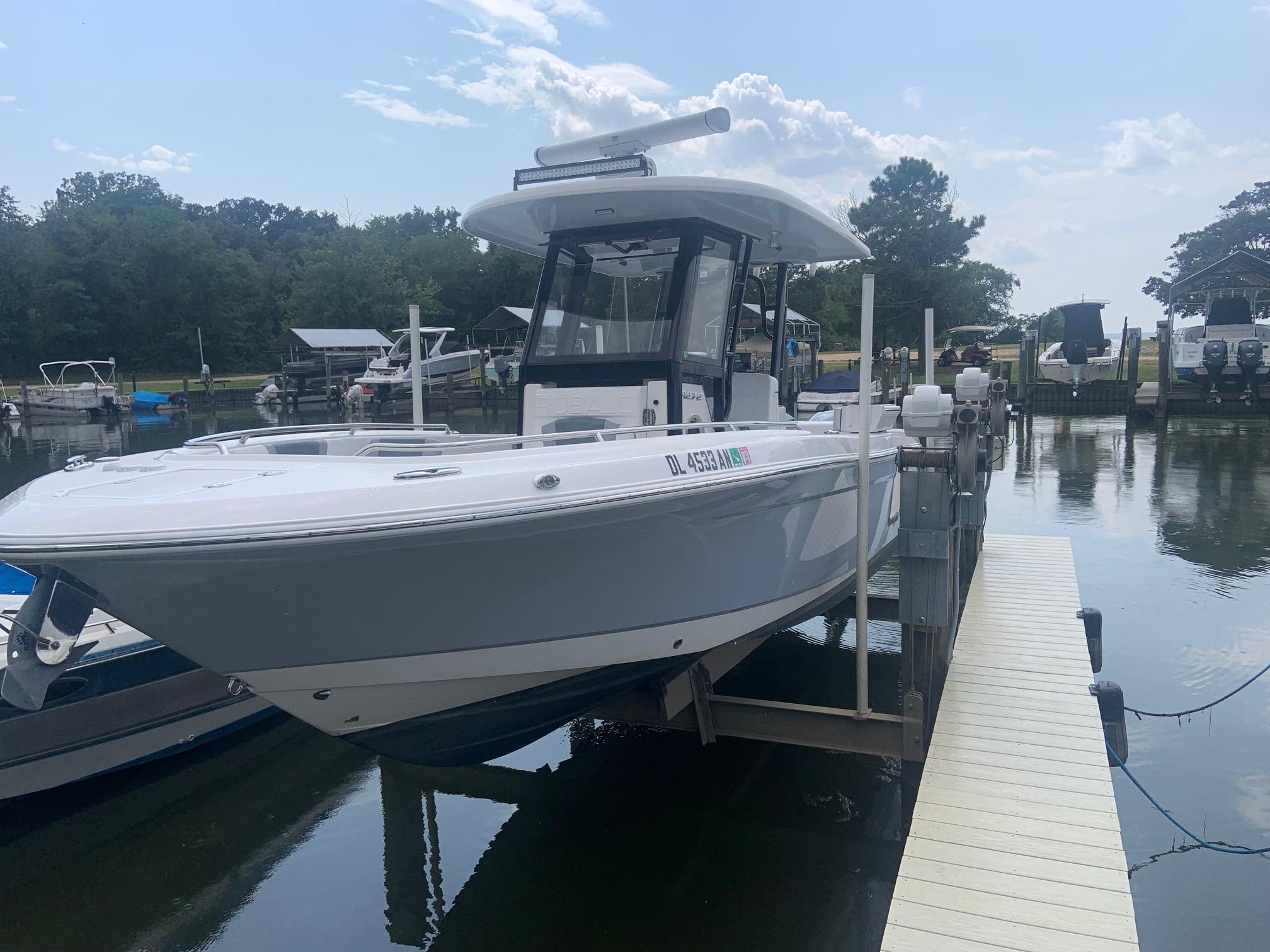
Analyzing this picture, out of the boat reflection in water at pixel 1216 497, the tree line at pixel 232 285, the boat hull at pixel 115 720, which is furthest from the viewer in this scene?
the tree line at pixel 232 285

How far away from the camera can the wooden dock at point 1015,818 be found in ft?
9.85

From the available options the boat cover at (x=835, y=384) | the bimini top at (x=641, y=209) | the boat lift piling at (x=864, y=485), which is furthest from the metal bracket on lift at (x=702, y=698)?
the boat cover at (x=835, y=384)

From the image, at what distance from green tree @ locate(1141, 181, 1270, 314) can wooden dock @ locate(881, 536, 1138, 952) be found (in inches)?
2011

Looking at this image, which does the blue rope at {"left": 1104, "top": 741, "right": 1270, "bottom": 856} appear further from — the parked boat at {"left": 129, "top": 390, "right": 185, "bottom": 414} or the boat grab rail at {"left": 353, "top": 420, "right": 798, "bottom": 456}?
the parked boat at {"left": 129, "top": 390, "right": 185, "bottom": 414}

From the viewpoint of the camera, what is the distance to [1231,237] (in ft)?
164

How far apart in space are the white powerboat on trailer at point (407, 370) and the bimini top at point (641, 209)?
23.9m

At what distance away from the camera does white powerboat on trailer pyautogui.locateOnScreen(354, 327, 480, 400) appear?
97.3 ft

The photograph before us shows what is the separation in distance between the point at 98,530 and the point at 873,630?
20.4 feet

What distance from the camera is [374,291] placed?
45.0m

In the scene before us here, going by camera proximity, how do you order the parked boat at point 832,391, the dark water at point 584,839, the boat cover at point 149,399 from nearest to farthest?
the dark water at point 584,839 → the parked boat at point 832,391 → the boat cover at point 149,399

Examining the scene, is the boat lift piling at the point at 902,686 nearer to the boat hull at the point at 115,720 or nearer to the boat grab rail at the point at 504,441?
the boat grab rail at the point at 504,441

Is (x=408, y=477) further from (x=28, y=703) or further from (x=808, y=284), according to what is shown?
(x=808, y=284)

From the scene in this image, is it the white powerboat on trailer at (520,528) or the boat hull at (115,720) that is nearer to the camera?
the white powerboat on trailer at (520,528)

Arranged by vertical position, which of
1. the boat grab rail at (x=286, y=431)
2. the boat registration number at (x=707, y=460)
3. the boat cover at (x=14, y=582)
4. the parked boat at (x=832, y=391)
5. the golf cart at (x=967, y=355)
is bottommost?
Result: the boat cover at (x=14, y=582)
